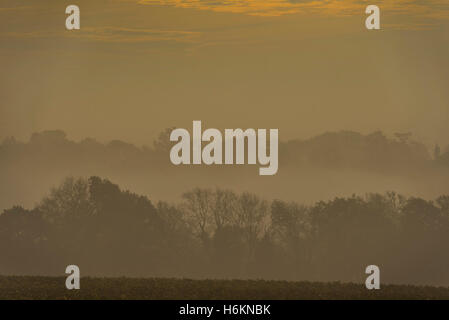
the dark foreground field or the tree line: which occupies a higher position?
the tree line

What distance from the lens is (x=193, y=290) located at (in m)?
21.0

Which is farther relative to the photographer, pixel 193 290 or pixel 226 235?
pixel 226 235

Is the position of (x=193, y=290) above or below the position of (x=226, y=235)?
below

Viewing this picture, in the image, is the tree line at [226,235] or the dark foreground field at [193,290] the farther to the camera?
the tree line at [226,235]

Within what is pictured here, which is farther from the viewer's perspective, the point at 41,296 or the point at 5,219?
the point at 5,219

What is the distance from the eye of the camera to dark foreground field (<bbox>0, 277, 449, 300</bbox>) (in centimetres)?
2061

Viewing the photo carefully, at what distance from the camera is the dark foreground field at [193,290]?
67.6 ft

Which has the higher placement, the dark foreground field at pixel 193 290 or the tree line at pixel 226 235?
the tree line at pixel 226 235

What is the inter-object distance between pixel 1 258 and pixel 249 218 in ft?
31.0

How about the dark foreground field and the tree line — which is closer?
the dark foreground field

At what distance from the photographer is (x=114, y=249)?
1237 inches
